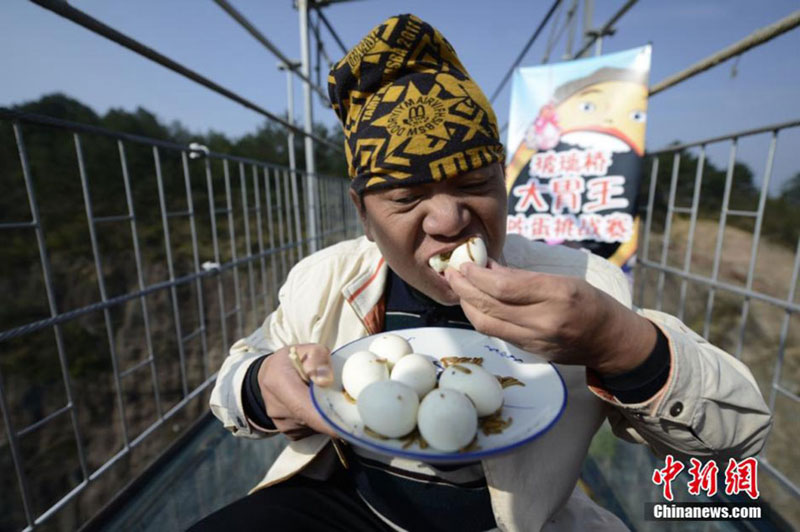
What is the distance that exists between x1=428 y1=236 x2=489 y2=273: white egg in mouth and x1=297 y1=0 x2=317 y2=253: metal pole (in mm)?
3340

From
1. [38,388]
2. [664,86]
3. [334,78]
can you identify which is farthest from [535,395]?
[38,388]

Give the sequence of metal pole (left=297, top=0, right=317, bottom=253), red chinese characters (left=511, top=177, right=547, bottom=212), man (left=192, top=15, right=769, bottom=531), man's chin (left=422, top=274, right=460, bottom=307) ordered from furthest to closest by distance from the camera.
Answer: metal pole (left=297, top=0, right=317, bottom=253) → red chinese characters (left=511, top=177, right=547, bottom=212) → man's chin (left=422, top=274, right=460, bottom=307) → man (left=192, top=15, right=769, bottom=531)

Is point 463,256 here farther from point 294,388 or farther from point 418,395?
point 294,388

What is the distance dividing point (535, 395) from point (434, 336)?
0.33 m

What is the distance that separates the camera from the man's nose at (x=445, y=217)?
102 cm

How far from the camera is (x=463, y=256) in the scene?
1006 mm

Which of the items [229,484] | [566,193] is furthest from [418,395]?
[566,193]

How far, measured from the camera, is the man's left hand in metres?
0.76

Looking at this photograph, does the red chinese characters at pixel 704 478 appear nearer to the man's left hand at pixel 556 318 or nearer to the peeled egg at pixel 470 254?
the man's left hand at pixel 556 318

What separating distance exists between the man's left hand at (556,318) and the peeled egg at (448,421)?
0.16m

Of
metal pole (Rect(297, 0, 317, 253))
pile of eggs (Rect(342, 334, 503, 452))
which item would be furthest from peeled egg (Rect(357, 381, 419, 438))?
metal pole (Rect(297, 0, 317, 253))

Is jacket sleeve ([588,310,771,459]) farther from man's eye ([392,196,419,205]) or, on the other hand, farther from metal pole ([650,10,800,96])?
metal pole ([650,10,800,96])

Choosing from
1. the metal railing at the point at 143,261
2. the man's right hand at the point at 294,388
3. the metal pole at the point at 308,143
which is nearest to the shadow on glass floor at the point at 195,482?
the metal railing at the point at 143,261

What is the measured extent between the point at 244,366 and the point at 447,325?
2.12 feet
